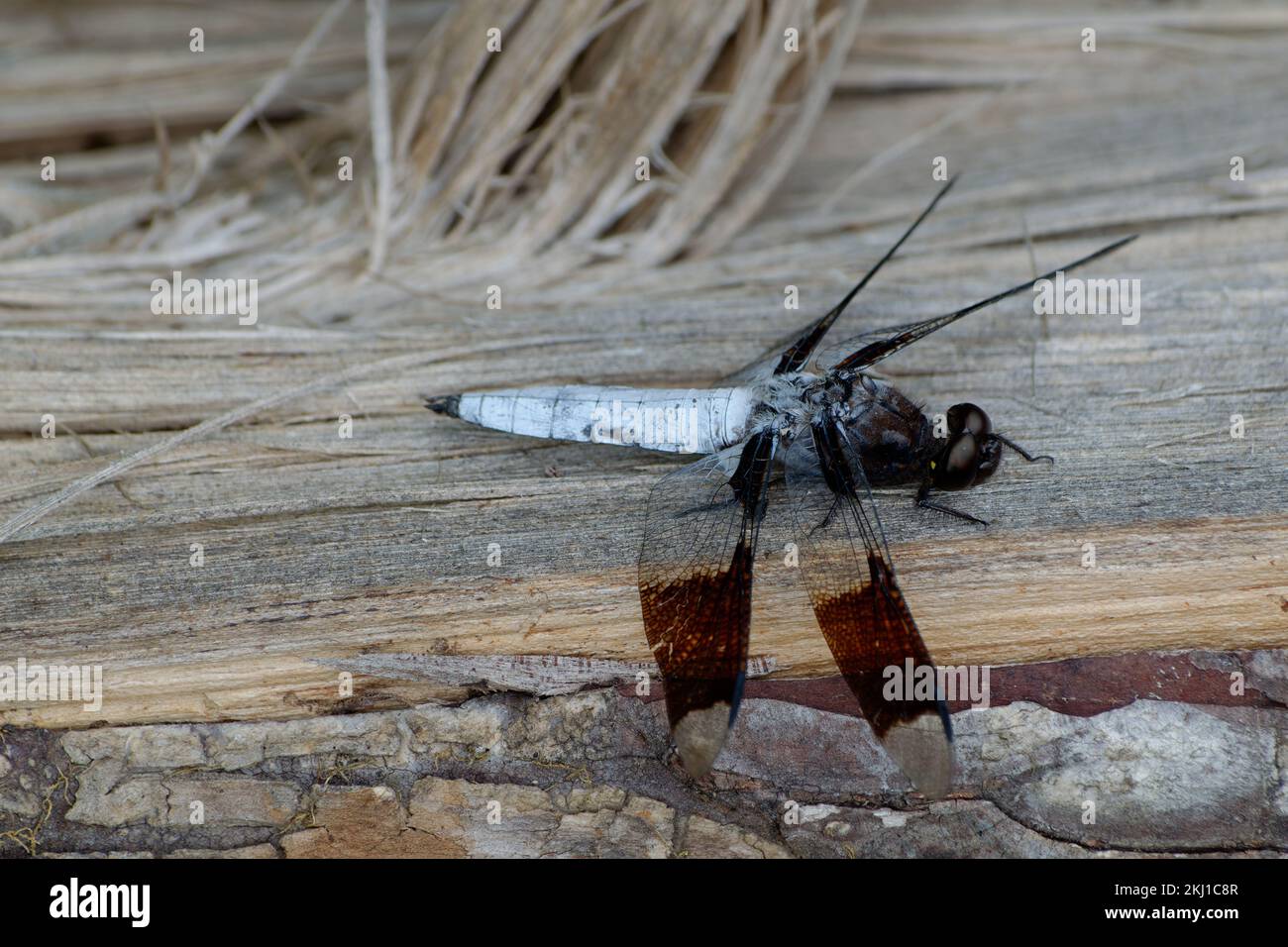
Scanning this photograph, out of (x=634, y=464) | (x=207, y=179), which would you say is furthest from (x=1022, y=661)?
(x=207, y=179)

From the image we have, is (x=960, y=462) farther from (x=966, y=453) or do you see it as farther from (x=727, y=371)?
(x=727, y=371)

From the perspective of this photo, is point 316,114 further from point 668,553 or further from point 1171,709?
point 1171,709

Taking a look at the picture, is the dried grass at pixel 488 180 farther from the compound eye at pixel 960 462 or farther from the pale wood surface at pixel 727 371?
the compound eye at pixel 960 462

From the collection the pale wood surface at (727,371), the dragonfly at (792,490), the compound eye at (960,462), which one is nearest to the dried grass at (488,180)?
the pale wood surface at (727,371)

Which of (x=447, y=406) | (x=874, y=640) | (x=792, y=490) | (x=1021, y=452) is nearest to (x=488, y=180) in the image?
(x=447, y=406)

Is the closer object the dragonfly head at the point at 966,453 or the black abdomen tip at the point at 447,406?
the dragonfly head at the point at 966,453

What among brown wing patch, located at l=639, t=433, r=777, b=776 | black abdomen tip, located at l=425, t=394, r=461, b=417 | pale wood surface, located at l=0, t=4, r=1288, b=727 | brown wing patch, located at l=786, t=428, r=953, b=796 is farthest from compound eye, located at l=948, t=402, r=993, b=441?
black abdomen tip, located at l=425, t=394, r=461, b=417
